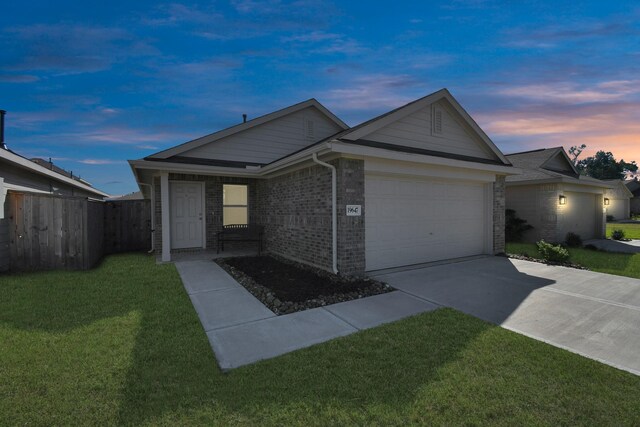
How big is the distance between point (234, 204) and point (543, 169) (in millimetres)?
14713

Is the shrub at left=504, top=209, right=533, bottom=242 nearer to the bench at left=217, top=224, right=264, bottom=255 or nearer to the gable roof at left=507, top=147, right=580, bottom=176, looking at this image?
the gable roof at left=507, top=147, right=580, bottom=176

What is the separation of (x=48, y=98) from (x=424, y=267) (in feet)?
46.4

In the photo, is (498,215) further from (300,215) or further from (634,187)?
(634,187)

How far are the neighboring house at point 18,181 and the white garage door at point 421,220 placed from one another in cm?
853

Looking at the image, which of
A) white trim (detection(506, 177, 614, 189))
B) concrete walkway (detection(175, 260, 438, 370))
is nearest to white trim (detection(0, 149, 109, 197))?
concrete walkway (detection(175, 260, 438, 370))

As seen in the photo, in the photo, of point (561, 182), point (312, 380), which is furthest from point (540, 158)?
point (312, 380)

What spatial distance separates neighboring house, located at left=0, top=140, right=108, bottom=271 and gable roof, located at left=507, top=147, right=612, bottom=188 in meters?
16.8

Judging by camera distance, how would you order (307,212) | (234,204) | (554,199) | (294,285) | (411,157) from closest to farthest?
(294,285) < (411,157) < (307,212) < (234,204) < (554,199)

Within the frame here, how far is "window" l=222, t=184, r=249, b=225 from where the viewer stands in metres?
10.6

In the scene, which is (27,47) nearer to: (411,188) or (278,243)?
(278,243)

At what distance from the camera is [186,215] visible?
32.9ft

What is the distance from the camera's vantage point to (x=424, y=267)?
7.56 metres

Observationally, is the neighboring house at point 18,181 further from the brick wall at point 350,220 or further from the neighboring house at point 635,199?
the neighboring house at point 635,199

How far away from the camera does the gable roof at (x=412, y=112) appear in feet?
23.0
